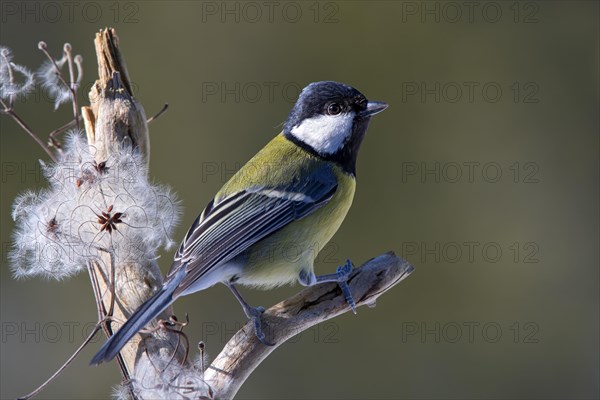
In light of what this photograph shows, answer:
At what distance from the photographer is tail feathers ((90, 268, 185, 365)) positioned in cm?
149

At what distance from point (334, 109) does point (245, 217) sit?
1.40ft

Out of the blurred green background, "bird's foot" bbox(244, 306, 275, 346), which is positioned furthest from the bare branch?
the blurred green background

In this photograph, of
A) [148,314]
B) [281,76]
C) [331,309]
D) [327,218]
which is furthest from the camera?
[281,76]

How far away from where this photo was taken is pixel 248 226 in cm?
190

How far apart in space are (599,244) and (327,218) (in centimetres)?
181

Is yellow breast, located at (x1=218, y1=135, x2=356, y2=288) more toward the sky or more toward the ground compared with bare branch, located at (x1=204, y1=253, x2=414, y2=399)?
more toward the sky

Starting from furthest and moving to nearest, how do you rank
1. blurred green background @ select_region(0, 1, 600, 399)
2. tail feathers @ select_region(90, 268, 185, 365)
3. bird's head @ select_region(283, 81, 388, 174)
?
blurred green background @ select_region(0, 1, 600, 399), bird's head @ select_region(283, 81, 388, 174), tail feathers @ select_region(90, 268, 185, 365)

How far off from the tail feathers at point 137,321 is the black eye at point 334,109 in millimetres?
682

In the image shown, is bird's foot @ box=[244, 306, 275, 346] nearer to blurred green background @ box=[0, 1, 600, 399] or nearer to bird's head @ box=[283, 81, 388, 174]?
bird's head @ box=[283, 81, 388, 174]

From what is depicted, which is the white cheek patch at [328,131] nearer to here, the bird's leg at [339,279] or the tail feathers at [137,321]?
the bird's leg at [339,279]

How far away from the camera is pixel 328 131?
209 centimetres

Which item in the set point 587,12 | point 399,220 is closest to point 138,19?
point 399,220

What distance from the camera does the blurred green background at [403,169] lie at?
3.16 m

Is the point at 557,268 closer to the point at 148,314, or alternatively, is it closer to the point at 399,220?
the point at 399,220
